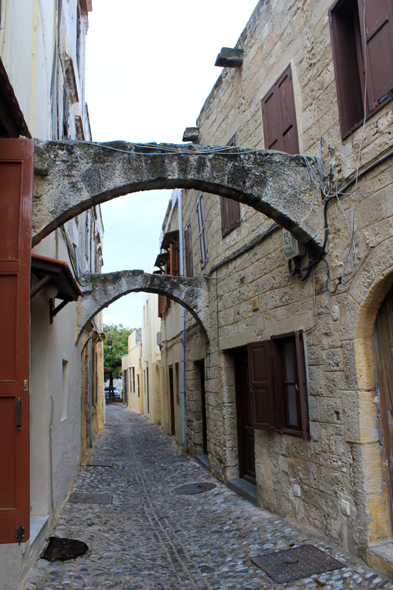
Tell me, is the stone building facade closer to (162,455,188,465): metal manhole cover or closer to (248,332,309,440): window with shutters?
(248,332,309,440): window with shutters

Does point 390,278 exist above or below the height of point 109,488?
above

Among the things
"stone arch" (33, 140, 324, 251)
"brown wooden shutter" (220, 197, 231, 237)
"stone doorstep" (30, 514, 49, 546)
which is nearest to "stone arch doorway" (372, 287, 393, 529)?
"stone arch" (33, 140, 324, 251)

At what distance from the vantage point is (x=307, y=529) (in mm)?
4465

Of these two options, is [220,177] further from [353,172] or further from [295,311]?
[295,311]

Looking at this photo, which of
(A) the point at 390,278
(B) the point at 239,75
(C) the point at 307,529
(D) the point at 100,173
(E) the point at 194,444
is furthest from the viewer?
(E) the point at 194,444

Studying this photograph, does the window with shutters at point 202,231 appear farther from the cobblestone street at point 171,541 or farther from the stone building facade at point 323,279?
the cobblestone street at point 171,541

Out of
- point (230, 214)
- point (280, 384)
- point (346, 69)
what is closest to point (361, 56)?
point (346, 69)

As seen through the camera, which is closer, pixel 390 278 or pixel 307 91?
pixel 390 278

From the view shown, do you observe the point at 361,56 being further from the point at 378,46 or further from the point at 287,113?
the point at 287,113

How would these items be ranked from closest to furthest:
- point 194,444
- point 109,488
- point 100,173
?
point 100,173
point 109,488
point 194,444

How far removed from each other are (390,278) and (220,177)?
68.0 inches

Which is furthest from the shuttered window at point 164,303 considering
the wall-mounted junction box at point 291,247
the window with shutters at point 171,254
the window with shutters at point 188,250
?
the wall-mounted junction box at point 291,247

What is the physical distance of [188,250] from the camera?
10375mm

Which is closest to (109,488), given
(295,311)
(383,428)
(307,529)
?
(307,529)
